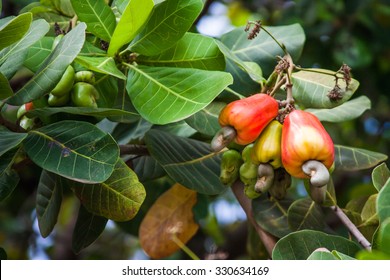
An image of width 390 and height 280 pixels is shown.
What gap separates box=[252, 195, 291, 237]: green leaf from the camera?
134 centimetres

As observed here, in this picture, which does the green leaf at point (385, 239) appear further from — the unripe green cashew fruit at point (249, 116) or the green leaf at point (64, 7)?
the green leaf at point (64, 7)

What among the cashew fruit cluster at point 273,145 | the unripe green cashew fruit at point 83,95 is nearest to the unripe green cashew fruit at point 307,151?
the cashew fruit cluster at point 273,145

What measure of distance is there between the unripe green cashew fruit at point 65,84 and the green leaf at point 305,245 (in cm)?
45

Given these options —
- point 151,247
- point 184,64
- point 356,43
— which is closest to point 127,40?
point 184,64

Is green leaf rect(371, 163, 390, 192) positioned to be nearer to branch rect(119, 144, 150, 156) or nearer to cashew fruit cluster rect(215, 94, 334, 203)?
cashew fruit cluster rect(215, 94, 334, 203)

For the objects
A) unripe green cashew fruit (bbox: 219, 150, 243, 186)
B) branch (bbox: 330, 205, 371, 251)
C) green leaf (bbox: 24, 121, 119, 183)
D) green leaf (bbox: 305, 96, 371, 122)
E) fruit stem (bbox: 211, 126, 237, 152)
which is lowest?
green leaf (bbox: 305, 96, 371, 122)

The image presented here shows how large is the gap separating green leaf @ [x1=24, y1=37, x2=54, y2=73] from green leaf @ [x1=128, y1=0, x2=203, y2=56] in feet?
0.49

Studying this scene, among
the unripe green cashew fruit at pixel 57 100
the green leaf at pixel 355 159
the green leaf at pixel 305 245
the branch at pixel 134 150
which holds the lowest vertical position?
the green leaf at pixel 355 159

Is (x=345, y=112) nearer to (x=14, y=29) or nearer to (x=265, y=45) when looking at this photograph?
(x=265, y=45)

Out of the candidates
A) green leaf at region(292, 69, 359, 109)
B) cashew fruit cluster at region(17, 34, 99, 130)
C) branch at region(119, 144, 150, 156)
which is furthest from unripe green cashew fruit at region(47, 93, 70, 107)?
green leaf at region(292, 69, 359, 109)

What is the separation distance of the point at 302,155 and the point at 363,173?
7.27 feet

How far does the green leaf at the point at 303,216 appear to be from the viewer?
1.32m

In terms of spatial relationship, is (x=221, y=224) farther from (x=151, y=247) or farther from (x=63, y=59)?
(x=63, y=59)

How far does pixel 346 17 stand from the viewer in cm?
298
